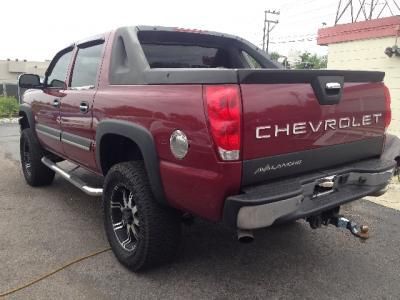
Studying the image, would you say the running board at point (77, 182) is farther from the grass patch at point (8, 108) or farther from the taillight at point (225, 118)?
the grass patch at point (8, 108)

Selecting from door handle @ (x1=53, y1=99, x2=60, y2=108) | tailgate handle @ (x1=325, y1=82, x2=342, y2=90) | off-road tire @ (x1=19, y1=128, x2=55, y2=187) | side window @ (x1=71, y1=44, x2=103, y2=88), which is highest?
side window @ (x1=71, y1=44, x2=103, y2=88)

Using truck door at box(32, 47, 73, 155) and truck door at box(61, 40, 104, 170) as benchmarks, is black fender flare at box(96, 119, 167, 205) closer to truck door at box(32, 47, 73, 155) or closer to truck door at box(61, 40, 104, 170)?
truck door at box(61, 40, 104, 170)

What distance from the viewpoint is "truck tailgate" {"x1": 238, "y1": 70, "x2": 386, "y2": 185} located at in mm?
2477

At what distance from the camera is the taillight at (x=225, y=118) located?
7.83 feet

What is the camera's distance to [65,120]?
171 inches

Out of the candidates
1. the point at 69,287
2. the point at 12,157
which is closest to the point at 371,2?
the point at 12,157

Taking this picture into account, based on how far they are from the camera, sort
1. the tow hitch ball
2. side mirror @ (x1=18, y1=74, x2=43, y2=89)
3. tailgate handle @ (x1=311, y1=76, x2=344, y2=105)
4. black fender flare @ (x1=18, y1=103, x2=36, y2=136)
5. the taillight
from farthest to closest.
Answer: black fender flare @ (x1=18, y1=103, x2=36, y2=136), side mirror @ (x1=18, y1=74, x2=43, y2=89), the tow hitch ball, tailgate handle @ (x1=311, y1=76, x2=344, y2=105), the taillight

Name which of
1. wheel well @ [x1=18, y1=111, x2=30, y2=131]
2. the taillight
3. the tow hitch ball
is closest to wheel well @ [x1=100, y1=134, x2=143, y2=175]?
the taillight

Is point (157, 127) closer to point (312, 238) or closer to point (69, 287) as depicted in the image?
point (69, 287)

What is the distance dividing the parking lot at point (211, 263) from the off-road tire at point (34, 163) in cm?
90

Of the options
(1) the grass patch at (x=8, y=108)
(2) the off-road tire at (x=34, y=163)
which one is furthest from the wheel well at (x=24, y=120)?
(1) the grass patch at (x=8, y=108)

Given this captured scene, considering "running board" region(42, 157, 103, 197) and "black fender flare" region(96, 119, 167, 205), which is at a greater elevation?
"black fender flare" region(96, 119, 167, 205)

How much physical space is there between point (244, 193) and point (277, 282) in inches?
42.2

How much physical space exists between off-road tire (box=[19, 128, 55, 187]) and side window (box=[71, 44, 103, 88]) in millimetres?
1492
